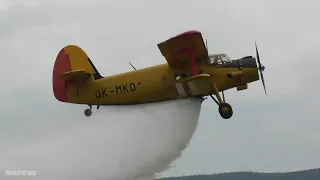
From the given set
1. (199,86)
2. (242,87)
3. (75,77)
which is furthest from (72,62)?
(242,87)

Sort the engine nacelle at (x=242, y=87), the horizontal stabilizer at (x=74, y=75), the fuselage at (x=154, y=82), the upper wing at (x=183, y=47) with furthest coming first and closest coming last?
the horizontal stabilizer at (x=74, y=75), the engine nacelle at (x=242, y=87), the fuselage at (x=154, y=82), the upper wing at (x=183, y=47)

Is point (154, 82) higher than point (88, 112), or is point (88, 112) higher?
point (154, 82)

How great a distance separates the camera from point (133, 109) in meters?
22.6

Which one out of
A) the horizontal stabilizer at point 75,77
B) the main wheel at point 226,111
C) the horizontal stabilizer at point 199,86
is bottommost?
the main wheel at point 226,111

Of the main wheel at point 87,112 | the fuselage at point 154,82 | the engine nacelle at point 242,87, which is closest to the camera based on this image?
the fuselage at point 154,82

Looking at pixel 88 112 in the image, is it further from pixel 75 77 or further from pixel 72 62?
pixel 72 62

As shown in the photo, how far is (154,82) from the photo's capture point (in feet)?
72.2

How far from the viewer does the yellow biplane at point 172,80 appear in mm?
21234

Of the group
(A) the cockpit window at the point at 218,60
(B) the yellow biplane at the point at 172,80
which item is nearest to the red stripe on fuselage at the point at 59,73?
(B) the yellow biplane at the point at 172,80

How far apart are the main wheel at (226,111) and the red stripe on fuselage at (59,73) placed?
6.51 m

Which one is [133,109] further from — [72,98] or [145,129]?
[72,98]

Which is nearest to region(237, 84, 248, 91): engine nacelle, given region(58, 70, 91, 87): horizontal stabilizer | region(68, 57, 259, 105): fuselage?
region(68, 57, 259, 105): fuselage

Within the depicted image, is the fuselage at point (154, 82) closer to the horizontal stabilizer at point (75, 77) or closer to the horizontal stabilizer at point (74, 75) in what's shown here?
the horizontal stabilizer at point (75, 77)

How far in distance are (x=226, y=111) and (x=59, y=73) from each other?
7568 mm
